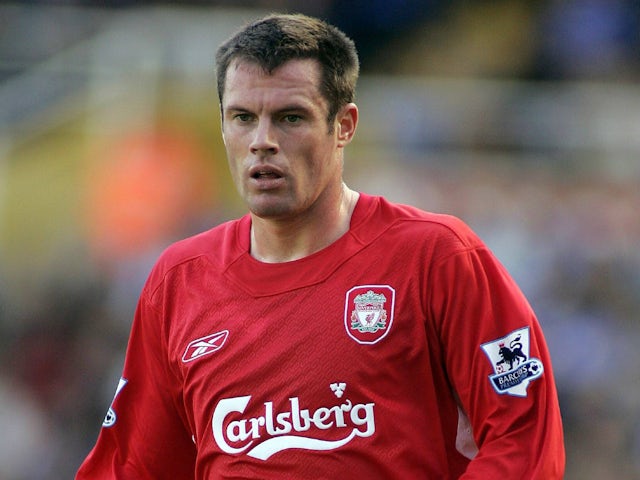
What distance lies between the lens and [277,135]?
11.1ft

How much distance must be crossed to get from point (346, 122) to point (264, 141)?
37 centimetres

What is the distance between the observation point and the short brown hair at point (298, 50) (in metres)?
3.42

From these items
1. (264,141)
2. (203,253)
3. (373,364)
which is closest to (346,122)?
(264,141)

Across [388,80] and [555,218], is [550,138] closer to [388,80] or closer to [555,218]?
[555,218]

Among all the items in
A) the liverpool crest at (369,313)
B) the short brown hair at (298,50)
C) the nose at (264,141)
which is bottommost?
the liverpool crest at (369,313)

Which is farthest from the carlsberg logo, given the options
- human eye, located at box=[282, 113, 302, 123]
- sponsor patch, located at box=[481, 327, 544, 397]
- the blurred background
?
the blurred background

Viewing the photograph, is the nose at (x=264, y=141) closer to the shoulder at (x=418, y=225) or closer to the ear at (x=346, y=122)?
the ear at (x=346, y=122)

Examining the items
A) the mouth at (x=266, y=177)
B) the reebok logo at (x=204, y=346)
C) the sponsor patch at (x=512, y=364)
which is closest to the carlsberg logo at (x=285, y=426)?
the reebok logo at (x=204, y=346)

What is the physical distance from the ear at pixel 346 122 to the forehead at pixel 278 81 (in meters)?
0.14

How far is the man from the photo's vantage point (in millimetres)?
3184

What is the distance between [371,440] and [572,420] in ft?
18.7

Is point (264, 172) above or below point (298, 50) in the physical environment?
below

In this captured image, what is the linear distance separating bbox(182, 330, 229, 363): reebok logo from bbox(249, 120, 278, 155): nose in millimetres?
545

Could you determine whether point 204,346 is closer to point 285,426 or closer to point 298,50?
point 285,426
